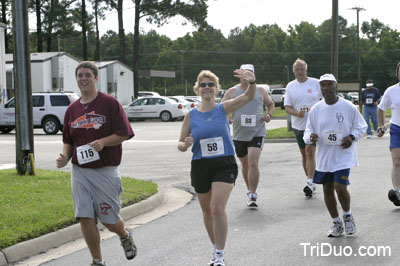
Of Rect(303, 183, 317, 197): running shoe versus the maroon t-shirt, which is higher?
the maroon t-shirt

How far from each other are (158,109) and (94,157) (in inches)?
1318

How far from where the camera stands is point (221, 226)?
5.95 m

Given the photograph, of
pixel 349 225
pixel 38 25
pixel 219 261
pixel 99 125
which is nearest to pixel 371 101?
pixel 349 225

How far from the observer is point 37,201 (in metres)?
9.34

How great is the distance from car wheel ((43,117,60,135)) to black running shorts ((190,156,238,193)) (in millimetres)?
23320

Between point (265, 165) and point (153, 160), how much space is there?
3.19 meters

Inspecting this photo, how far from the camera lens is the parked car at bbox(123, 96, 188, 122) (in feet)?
127

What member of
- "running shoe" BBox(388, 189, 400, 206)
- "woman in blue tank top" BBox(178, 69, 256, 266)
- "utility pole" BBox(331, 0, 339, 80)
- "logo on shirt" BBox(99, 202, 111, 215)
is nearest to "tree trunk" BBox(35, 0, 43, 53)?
"utility pole" BBox(331, 0, 339, 80)

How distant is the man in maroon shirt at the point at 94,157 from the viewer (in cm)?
581

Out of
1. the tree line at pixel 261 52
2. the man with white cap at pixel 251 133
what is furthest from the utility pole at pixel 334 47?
the tree line at pixel 261 52

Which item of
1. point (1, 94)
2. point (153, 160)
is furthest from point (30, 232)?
point (1, 94)

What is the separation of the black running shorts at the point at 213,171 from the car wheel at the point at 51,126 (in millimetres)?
23320

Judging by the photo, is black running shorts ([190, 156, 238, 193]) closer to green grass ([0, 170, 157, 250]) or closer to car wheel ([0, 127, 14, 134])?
green grass ([0, 170, 157, 250])

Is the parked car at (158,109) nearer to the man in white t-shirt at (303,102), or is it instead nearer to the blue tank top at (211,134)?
the man in white t-shirt at (303,102)
